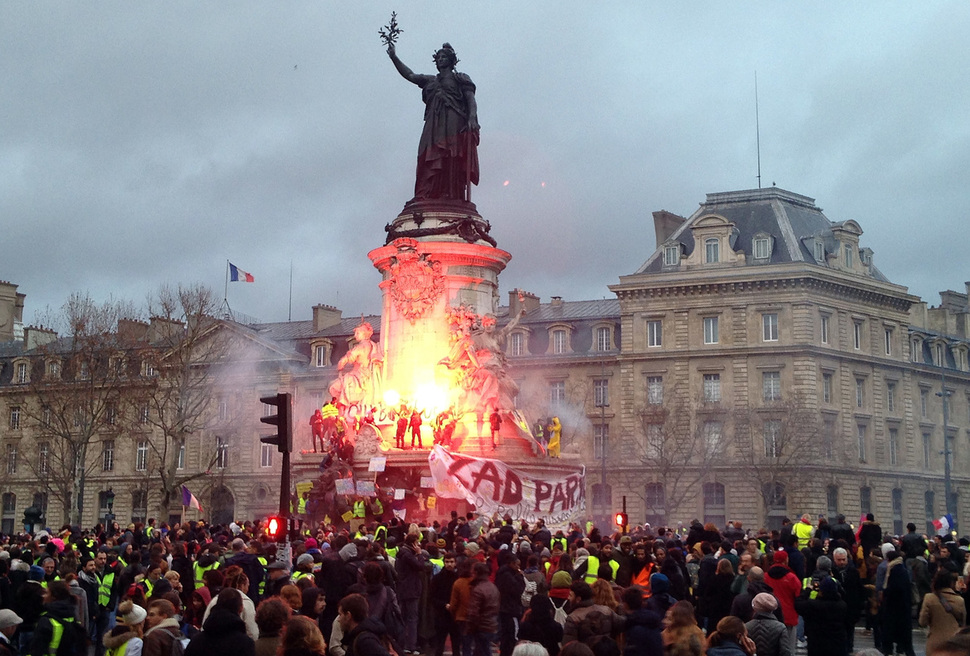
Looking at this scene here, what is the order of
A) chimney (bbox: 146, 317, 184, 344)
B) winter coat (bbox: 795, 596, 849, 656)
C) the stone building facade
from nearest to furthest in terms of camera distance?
winter coat (bbox: 795, 596, 849, 656) → chimney (bbox: 146, 317, 184, 344) → the stone building facade

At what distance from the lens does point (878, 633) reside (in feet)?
74.5

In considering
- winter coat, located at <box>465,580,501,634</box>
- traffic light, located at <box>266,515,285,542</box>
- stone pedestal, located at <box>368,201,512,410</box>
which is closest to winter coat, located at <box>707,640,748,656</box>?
winter coat, located at <box>465,580,501,634</box>

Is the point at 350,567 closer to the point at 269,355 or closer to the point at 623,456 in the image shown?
the point at 623,456

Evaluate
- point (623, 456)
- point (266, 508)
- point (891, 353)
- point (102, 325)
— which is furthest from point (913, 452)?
point (102, 325)

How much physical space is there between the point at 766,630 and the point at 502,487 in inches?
770

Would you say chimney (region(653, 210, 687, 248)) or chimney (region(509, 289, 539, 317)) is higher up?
chimney (region(653, 210, 687, 248))

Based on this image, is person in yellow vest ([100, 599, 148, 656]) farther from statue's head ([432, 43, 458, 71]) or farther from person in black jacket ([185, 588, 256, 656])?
statue's head ([432, 43, 458, 71])

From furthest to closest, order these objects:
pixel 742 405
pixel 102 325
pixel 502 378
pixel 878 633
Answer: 1. pixel 742 405
2. pixel 102 325
3. pixel 502 378
4. pixel 878 633

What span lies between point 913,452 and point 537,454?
49.0 m

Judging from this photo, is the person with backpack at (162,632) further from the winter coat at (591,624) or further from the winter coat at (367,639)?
the winter coat at (591,624)

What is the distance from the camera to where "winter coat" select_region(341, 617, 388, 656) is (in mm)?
11203

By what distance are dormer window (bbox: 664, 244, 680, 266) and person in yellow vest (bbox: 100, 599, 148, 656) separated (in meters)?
65.8

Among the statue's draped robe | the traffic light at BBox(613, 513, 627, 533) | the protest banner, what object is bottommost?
the traffic light at BBox(613, 513, 627, 533)

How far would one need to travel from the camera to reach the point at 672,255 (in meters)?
77.1
